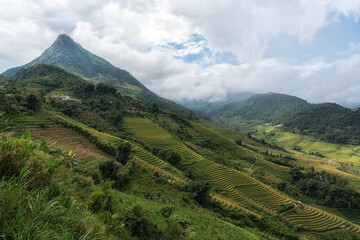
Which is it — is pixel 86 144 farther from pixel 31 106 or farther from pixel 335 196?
pixel 335 196

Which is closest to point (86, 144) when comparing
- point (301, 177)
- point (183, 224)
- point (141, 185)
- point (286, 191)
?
point (141, 185)

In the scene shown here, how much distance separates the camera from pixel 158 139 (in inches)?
2203

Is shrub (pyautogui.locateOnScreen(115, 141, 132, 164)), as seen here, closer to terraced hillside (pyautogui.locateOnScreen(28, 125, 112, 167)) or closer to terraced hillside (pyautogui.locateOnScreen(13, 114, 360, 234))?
terraced hillside (pyautogui.locateOnScreen(28, 125, 112, 167))

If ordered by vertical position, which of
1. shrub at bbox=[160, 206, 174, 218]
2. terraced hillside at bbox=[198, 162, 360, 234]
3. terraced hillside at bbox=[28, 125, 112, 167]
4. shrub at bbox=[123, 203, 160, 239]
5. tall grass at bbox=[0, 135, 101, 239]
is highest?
tall grass at bbox=[0, 135, 101, 239]

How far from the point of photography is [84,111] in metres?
61.4

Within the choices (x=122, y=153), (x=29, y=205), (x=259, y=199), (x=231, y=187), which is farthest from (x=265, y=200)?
(x=29, y=205)

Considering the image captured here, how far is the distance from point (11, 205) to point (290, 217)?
4953 cm

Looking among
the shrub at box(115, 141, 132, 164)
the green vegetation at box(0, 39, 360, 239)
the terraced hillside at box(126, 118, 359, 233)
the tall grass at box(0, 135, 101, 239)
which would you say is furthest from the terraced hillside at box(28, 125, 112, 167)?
the tall grass at box(0, 135, 101, 239)

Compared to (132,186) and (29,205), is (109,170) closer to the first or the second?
(132,186)

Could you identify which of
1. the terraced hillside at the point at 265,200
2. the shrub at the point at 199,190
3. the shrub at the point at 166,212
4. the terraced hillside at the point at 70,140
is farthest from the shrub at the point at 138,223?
the terraced hillside at the point at 265,200

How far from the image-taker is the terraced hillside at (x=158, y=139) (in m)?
51.0

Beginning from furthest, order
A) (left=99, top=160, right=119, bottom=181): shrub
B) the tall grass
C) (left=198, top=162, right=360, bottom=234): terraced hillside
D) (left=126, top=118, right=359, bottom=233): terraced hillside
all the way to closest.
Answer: (left=198, top=162, right=360, bottom=234): terraced hillside, (left=126, top=118, right=359, bottom=233): terraced hillside, (left=99, top=160, right=119, bottom=181): shrub, the tall grass

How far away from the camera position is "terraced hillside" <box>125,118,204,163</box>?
50956 millimetres

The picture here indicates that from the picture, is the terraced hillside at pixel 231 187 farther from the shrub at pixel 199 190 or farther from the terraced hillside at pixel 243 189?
the shrub at pixel 199 190
